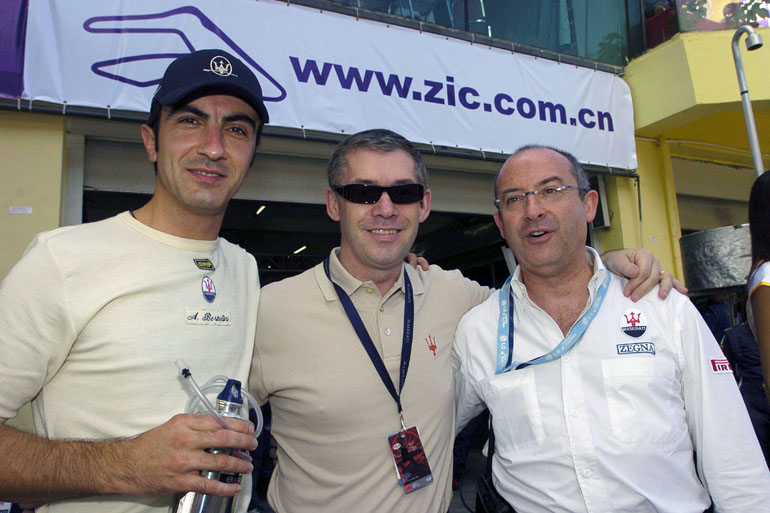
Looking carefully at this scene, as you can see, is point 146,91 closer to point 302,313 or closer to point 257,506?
point 302,313

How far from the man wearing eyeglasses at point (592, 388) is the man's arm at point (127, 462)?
3.78 feet

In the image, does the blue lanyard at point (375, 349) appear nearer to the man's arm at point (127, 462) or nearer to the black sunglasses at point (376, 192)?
the black sunglasses at point (376, 192)

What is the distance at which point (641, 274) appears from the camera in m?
1.98

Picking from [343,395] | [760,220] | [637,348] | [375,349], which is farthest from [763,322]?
[343,395]

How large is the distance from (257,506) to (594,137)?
623 centimetres

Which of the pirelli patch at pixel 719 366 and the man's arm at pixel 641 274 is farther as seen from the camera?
the man's arm at pixel 641 274

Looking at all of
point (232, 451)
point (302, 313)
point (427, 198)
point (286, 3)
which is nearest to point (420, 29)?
point (286, 3)

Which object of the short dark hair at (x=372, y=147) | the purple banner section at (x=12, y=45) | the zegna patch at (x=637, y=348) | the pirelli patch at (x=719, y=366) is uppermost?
the purple banner section at (x=12, y=45)

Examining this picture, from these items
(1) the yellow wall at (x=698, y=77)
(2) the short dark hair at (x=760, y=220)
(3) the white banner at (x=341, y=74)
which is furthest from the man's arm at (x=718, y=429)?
(1) the yellow wall at (x=698, y=77)

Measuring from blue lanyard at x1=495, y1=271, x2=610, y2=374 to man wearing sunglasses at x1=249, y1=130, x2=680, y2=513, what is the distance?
0.90 feet

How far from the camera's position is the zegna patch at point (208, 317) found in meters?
1.58

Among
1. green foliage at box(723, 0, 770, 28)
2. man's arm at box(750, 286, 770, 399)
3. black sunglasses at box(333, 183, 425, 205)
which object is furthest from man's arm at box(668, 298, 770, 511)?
green foliage at box(723, 0, 770, 28)

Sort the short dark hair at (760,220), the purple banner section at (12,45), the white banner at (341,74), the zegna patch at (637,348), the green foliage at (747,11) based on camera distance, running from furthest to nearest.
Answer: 1. the green foliage at (747,11)
2. the white banner at (341,74)
3. the purple banner section at (12,45)
4. the short dark hair at (760,220)
5. the zegna patch at (637,348)

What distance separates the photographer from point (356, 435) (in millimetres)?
1855
